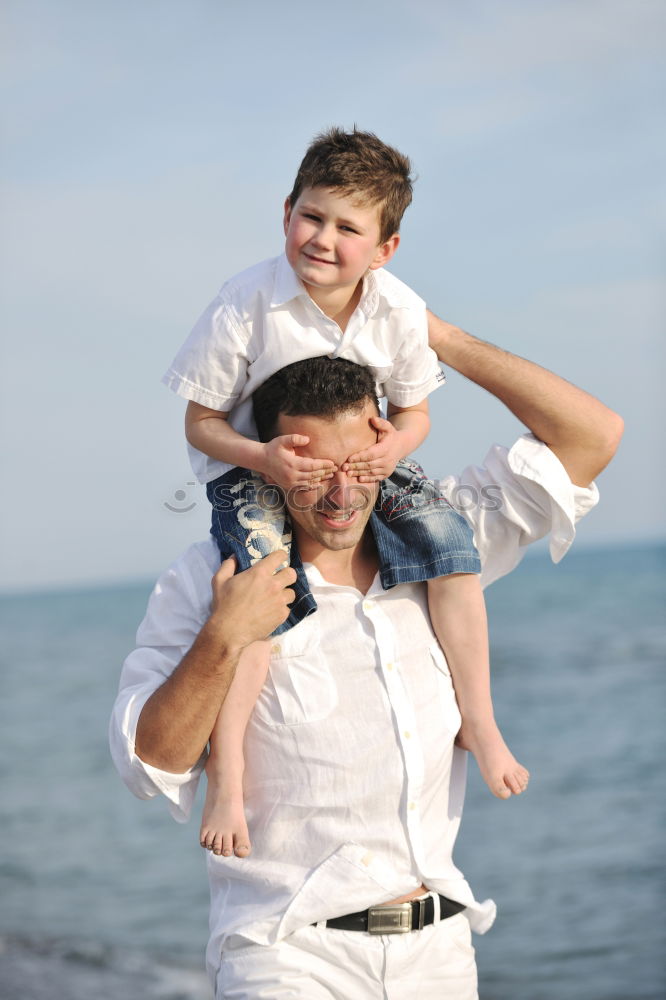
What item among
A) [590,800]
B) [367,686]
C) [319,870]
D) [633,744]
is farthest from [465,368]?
[633,744]

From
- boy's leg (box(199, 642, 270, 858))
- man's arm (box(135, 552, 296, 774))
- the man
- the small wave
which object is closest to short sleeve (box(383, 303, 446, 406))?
the man

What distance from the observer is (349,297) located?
113 inches

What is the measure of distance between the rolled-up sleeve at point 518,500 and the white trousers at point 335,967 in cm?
106

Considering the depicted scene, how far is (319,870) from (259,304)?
1387 millimetres

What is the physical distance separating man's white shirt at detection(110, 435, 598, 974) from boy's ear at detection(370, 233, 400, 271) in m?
0.82

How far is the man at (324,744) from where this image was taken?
8.89 ft

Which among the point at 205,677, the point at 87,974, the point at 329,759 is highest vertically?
the point at 205,677

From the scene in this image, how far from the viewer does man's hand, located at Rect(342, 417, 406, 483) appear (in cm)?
282

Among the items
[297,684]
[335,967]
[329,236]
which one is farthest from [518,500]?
[335,967]

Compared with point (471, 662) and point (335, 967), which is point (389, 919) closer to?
→ point (335, 967)

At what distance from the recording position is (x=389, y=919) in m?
2.75

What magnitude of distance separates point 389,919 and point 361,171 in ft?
5.91

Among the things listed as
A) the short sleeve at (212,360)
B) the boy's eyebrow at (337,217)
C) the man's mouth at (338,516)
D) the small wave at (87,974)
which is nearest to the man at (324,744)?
the man's mouth at (338,516)

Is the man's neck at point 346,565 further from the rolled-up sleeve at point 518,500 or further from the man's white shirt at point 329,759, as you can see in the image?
the rolled-up sleeve at point 518,500
